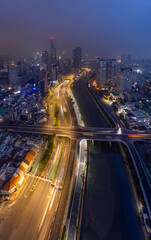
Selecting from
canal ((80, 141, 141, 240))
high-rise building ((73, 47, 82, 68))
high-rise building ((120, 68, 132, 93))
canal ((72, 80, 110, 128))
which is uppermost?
high-rise building ((73, 47, 82, 68))

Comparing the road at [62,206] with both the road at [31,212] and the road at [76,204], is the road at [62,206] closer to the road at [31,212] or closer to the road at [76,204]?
the road at [31,212]

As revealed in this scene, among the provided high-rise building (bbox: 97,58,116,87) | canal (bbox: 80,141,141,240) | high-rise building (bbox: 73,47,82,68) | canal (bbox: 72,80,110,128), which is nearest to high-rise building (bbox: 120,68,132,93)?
high-rise building (bbox: 97,58,116,87)

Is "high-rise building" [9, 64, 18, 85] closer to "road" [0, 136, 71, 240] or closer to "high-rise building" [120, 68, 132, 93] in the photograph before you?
"high-rise building" [120, 68, 132, 93]

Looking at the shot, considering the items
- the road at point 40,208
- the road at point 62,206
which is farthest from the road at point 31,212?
the road at point 62,206

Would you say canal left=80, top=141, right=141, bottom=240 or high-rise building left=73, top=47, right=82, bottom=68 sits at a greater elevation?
high-rise building left=73, top=47, right=82, bottom=68

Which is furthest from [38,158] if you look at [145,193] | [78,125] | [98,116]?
[98,116]

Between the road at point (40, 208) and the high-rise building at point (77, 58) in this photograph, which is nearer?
the road at point (40, 208)
